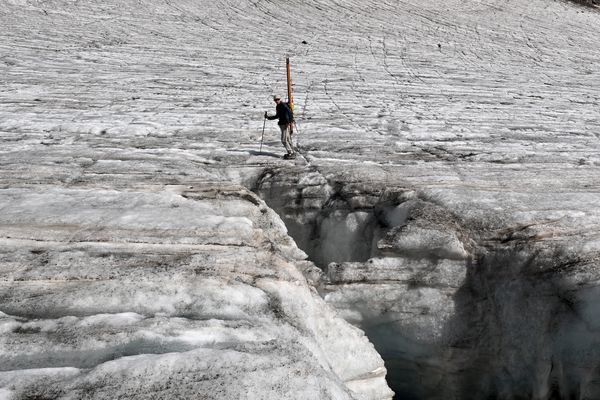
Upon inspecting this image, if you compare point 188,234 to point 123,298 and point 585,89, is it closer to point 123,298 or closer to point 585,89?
point 123,298

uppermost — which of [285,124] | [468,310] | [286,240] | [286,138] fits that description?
[285,124]

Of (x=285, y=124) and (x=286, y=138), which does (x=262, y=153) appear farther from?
(x=285, y=124)

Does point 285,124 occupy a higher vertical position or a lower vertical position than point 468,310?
higher

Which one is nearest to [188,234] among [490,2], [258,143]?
[258,143]

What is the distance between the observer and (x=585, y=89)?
16656 millimetres

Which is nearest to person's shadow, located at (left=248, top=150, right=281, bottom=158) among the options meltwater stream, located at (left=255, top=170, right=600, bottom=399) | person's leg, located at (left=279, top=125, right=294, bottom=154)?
person's leg, located at (left=279, top=125, right=294, bottom=154)

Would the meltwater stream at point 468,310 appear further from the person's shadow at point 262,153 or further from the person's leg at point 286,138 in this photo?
the person's shadow at point 262,153

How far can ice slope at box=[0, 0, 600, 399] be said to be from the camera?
3770 millimetres

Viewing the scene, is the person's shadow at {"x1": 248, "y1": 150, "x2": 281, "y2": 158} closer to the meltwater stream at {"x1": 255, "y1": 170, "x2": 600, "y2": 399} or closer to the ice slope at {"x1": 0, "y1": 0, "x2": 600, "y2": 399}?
the ice slope at {"x1": 0, "y1": 0, "x2": 600, "y2": 399}

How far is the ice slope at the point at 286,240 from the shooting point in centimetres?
377

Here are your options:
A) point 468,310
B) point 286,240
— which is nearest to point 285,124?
point 286,240

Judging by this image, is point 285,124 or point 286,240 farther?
point 285,124

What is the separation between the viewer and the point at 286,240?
6.45 metres

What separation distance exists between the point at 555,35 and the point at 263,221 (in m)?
23.5
